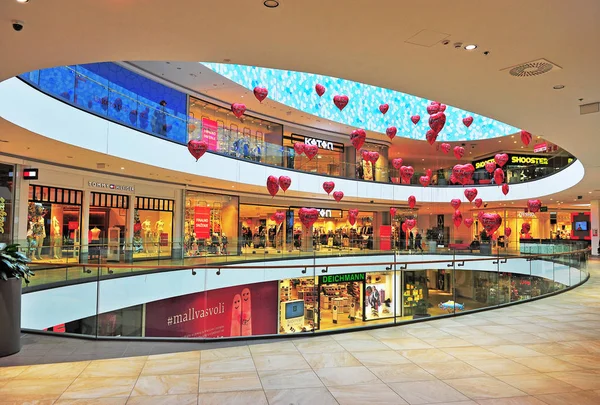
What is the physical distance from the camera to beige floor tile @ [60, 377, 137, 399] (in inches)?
143

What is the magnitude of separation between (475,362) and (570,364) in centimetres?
97

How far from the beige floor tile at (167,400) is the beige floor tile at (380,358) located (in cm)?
179

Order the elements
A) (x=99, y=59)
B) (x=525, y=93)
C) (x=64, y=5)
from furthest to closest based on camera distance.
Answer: (x=525, y=93)
(x=99, y=59)
(x=64, y=5)

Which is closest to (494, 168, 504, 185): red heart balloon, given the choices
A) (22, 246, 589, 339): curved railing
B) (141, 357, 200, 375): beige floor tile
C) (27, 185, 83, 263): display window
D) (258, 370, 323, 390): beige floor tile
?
(22, 246, 589, 339): curved railing

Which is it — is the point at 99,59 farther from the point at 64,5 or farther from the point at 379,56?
the point at 379,56

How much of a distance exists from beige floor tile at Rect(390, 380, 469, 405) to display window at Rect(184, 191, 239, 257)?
1151cm

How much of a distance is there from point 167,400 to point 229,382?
A: 58 cm

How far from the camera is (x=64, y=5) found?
3.71 m

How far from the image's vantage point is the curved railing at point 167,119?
32.0ft

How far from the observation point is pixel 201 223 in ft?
63.3

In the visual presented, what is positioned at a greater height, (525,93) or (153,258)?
(525,93)

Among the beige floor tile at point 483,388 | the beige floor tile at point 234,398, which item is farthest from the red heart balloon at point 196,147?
the beige floor tile at point 483,388

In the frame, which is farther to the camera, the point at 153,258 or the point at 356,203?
the point at 356,203

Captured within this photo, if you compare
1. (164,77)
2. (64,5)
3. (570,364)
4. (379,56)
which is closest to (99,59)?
(64,5)
